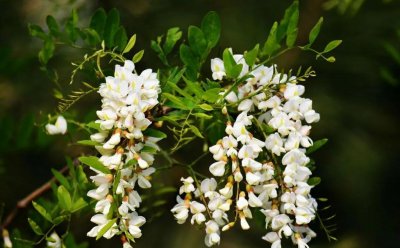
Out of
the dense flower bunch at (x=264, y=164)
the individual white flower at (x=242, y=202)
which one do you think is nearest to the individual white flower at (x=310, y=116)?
the dense flower bunch at (x=264, y=164)

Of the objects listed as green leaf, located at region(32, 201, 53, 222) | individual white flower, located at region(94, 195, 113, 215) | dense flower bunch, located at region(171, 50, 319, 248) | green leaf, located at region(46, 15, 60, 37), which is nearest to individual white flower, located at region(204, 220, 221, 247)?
dense flower bunch, located at region(171, 50, 319, 248)

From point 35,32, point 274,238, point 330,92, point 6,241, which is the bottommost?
point 330,92

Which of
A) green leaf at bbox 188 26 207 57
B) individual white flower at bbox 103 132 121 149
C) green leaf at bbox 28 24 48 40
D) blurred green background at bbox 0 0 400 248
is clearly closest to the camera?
individual white flower at bbox 103 132 121 149

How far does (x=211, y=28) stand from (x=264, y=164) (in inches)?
6.8

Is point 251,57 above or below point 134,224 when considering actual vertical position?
above

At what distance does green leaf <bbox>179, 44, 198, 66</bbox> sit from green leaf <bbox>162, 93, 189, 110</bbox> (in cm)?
7

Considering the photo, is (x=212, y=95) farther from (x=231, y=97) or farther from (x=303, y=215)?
(x=303, y=215)

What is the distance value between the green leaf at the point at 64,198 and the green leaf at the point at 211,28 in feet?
0.76

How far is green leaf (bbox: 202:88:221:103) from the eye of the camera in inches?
26.5

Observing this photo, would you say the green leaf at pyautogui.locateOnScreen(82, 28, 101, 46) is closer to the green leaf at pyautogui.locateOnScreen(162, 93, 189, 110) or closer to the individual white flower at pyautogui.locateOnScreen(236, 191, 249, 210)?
the green leaf at pyautogui.locateOnScreen(162, 93, 189, 110)

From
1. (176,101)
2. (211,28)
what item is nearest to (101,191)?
(176,101)

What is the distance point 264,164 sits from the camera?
683 mm

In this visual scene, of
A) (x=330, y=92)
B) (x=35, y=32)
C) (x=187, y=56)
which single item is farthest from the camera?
(x=330, y=92)

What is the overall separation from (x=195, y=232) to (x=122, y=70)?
1117mm
